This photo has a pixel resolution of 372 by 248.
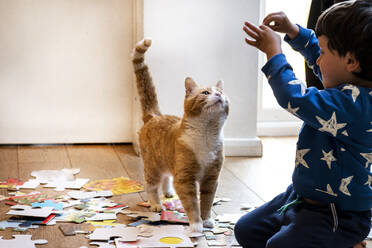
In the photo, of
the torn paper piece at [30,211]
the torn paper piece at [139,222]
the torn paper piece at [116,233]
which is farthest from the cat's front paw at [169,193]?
the torn paper piece at [30,211]

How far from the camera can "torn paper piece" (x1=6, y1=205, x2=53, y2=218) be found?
1948mm

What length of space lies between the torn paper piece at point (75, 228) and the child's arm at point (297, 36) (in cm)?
Result: 98

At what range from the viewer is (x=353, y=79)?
4.55 ft

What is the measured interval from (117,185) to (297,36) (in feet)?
3.95

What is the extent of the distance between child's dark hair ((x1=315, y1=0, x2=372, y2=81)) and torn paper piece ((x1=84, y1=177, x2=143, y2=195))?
4.23 ft

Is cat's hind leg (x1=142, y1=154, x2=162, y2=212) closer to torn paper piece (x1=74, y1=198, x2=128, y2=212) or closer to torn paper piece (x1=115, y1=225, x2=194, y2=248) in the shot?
torn paper piece (x1=74, y1=198, x2=128, y2=212)

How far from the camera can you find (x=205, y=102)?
1.88 m

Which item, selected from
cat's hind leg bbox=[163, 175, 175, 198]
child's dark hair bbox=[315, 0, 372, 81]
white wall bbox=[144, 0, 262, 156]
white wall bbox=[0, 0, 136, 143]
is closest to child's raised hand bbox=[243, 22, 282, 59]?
child's dark hair bbox=[315, 0, 372, 81]

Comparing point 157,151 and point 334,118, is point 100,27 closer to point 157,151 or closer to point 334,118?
point 157,151

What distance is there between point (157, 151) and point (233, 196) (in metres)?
0.44

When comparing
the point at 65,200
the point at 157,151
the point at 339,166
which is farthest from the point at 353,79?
the point at 65,200

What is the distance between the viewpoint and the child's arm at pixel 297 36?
1574mm

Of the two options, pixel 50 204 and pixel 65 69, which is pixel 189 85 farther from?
pixel 65 69

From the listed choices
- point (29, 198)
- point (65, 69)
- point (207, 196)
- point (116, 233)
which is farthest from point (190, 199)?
point (65, 69)
